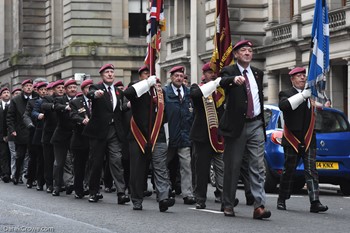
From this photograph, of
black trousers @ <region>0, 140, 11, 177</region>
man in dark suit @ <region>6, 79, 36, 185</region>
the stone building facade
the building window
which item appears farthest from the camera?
the building window

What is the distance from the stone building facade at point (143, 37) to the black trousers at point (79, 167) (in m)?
10.8

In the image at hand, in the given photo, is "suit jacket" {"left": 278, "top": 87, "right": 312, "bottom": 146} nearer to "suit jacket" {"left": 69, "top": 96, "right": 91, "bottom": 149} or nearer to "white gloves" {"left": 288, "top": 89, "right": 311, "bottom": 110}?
"white gloves" {"left": 288, "top": 89, "right": 311, "bottom": 110}

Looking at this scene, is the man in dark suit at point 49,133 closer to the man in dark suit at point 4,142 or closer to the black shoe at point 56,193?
Answer: the black shoe at point 56,193

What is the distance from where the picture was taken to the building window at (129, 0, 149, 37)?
5541 centimetres

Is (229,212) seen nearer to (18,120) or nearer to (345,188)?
(345,188)

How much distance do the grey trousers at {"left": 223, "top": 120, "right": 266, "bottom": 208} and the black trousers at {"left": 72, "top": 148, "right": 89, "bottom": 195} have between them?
4453 millimetres

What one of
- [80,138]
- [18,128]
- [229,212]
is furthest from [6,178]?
[229,212]

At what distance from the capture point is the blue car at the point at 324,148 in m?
18.9

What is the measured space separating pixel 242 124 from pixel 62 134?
612cm

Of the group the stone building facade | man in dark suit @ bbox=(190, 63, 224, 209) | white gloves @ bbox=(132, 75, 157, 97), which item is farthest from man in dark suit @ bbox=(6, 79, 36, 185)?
the stone building facade

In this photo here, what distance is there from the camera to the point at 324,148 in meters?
18.9

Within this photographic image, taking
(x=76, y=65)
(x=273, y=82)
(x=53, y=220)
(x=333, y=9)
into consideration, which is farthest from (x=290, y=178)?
(x=76, y=65)

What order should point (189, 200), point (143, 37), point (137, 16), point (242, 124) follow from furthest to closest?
1. point (137, 16)
2. point (143, 37)
3. point (189, 200)
4. point (242, 124)

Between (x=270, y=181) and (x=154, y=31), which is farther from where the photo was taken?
(x=270, y=181)
